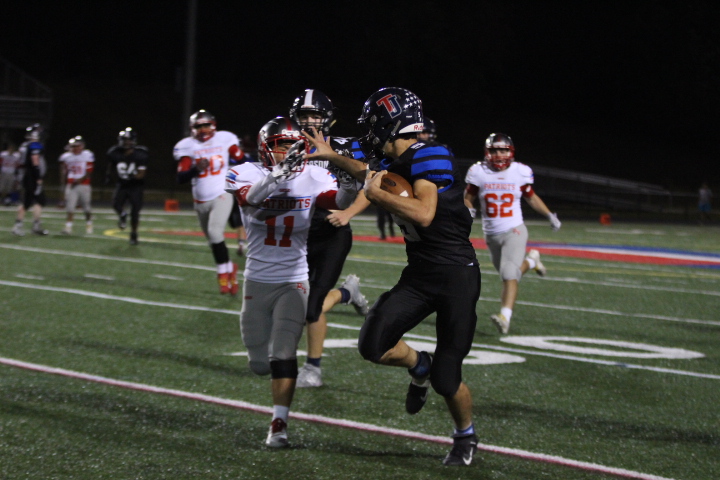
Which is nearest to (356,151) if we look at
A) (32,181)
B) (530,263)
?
(530,263)

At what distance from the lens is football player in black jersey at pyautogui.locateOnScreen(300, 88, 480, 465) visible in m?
4.54

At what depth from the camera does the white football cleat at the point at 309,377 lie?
243 inches

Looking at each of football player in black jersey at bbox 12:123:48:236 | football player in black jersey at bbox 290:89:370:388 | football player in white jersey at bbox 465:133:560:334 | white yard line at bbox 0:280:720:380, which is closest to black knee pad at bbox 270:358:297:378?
football player in black jersey at bbox 290:89:370:388

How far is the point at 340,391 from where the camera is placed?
6.09 meters

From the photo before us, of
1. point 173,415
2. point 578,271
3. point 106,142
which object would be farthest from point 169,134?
point 173,415

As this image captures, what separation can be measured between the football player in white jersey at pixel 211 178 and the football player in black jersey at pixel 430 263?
5679 mm

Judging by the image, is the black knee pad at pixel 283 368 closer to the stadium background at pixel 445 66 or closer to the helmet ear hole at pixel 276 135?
the helmet ear hole at pixel 276 135

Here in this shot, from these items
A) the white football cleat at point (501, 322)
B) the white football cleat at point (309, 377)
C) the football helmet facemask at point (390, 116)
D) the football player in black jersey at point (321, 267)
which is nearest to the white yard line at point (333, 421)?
the white football cleat at point (309, 377)

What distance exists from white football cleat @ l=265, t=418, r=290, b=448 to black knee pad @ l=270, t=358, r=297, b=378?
0.74ft

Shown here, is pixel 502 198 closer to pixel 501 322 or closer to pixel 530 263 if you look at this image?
pixel 530 263

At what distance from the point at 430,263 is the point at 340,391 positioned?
5.55 ft

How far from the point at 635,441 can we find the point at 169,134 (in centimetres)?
3690

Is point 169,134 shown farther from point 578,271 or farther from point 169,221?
point 578,271

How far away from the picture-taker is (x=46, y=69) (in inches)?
1722
